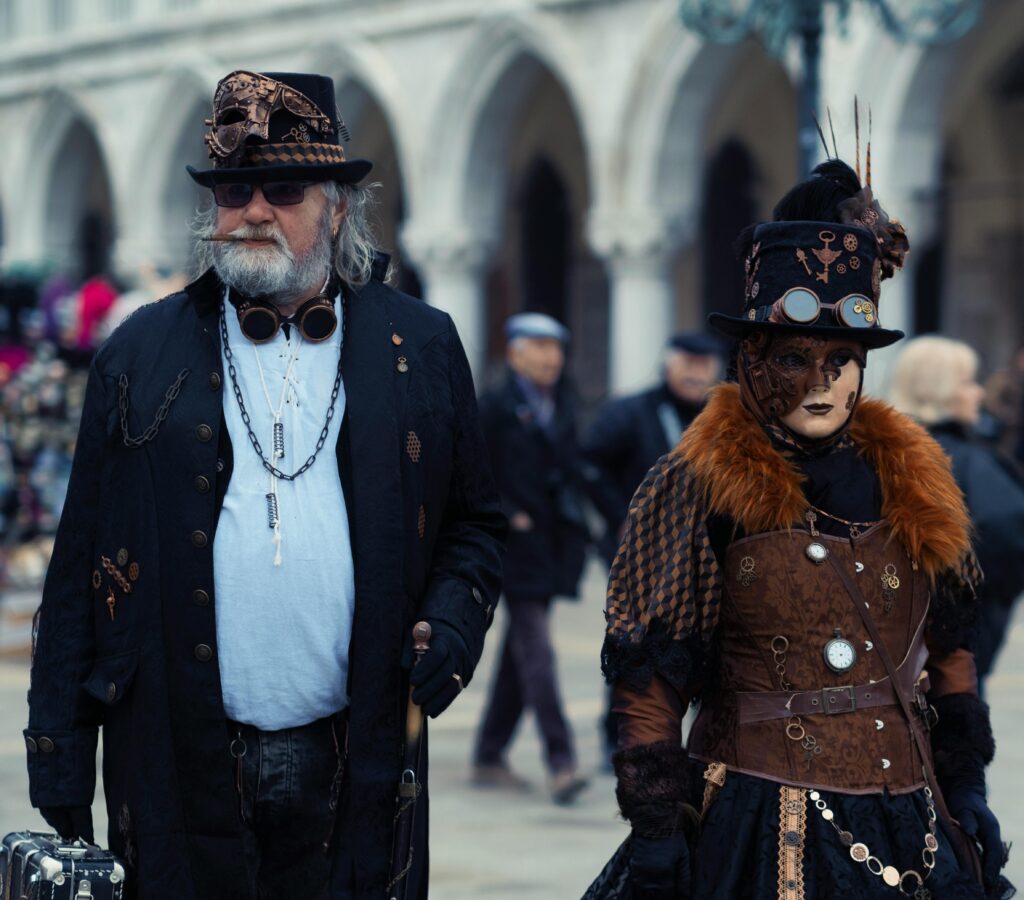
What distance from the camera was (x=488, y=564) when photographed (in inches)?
137

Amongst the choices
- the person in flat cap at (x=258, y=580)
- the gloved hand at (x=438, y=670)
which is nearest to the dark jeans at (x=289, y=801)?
the person in flat cap at (x=258, y=580)

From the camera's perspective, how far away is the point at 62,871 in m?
3.07

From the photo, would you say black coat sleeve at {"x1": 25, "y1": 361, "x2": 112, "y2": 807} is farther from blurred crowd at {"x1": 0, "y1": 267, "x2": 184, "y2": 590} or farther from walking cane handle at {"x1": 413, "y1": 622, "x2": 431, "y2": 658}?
blurred crowd at {"x1": 0, "y1": 267, "x2": 184, "y2": 590}

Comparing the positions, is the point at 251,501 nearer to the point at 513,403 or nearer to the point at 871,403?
the point at 871,403

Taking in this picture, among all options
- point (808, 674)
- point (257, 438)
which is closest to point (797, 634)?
point (808, 674)

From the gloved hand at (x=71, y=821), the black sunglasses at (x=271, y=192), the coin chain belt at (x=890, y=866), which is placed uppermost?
the black sunglasses at (x=271, y=192)

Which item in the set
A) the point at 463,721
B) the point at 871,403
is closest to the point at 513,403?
the point at 463,721

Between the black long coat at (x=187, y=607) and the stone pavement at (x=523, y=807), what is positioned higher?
the black long coat at (x=187, y=607)

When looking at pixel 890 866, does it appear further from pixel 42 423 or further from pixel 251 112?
pixel 42 423

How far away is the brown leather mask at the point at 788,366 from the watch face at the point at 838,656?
0.39 metres

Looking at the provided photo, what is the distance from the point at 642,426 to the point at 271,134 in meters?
4.01

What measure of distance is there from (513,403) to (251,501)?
432 cm

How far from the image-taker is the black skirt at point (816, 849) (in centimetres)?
319

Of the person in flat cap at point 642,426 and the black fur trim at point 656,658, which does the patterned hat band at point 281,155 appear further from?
the person in flat cap at point 642,426
